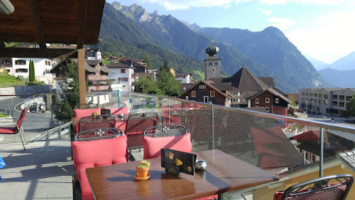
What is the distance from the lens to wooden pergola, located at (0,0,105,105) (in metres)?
4.51

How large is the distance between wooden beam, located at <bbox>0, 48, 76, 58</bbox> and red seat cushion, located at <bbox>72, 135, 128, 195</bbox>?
4.16 m

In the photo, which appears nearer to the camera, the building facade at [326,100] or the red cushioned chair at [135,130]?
the red cushioned chair at [135,130]

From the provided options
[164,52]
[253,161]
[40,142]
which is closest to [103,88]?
[40,142]

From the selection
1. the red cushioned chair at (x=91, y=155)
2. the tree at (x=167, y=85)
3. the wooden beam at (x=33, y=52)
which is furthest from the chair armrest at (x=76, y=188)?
the tree at (x=167, y=85)

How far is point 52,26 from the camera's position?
530cm

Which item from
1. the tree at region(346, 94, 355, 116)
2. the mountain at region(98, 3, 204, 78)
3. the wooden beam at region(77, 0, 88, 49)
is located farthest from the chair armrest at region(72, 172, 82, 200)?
the mountain at region(98, 3, 204, 78)

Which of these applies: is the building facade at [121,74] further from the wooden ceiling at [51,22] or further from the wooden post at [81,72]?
the wooden ceiling at [51,22]

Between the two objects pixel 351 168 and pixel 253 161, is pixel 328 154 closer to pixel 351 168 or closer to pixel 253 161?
pixel 351 168

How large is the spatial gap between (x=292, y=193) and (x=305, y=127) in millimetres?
1210

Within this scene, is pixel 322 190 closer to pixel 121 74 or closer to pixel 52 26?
pixel 52 26

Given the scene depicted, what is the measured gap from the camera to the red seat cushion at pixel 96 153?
2438mm

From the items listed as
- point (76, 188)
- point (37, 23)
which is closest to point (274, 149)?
point (76, 188)

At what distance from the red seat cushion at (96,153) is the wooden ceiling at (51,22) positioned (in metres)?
2.68

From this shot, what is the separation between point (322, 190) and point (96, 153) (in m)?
1.88
